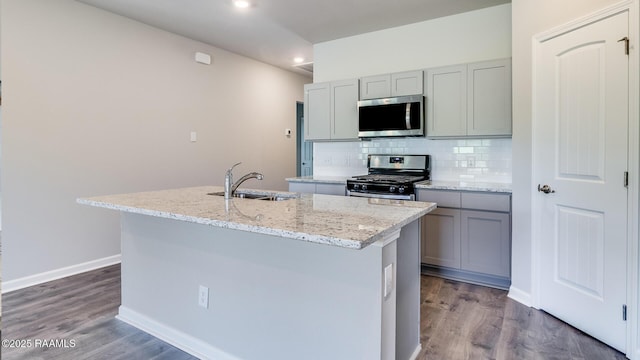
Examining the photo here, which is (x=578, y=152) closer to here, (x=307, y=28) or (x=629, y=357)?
(x=629, y=357)

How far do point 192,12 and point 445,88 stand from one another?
8.45 feet

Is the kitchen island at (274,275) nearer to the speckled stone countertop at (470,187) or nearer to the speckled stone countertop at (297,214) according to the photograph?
the speckled stone countertop at (297,214)

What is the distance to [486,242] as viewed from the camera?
2.98 metres

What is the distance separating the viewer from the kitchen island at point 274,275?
140cm

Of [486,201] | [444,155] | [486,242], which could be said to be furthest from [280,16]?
[486,242]

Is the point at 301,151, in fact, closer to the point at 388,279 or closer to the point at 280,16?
the point at 280,16

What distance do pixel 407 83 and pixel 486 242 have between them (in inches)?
67.6

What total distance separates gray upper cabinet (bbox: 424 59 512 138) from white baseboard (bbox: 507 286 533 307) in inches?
52.2

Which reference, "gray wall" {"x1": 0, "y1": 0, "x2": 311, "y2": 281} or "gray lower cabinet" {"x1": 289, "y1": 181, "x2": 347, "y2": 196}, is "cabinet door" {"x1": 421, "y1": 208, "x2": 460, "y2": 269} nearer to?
"gray lower cabinet" {"x1": 289, "y1": 181, "x2": 347, "y2": 196}

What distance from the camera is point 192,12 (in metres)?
3.46

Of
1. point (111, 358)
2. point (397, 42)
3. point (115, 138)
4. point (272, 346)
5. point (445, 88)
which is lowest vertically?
point (111, 358)

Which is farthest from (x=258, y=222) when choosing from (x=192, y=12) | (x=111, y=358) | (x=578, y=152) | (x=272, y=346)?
(x=192, y=12)

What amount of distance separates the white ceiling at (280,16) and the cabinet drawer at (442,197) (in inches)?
68.5

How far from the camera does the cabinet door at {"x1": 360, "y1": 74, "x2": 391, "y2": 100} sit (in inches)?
147
